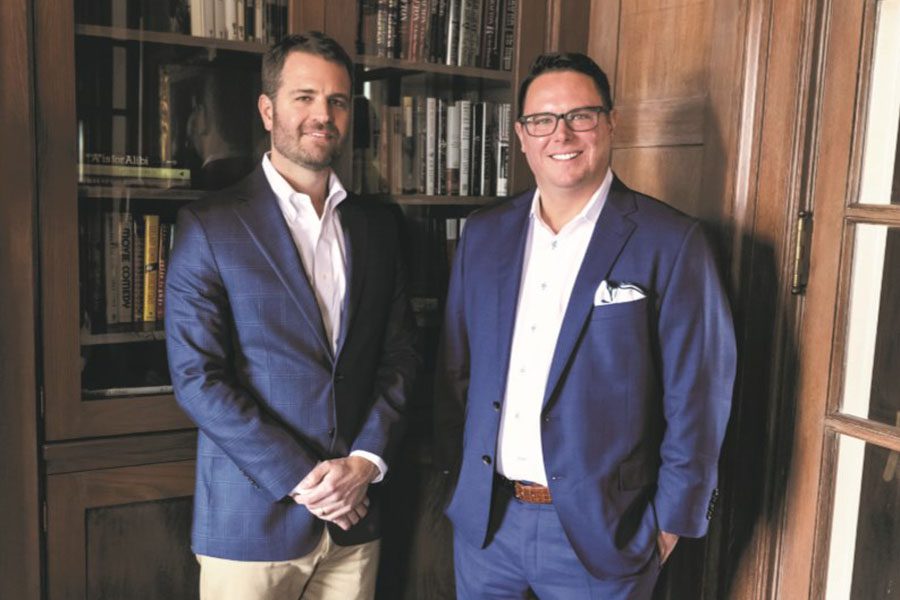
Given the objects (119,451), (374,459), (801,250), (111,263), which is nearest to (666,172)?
(801,250)

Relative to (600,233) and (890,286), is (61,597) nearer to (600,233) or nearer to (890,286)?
(600,233)

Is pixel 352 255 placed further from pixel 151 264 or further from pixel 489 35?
pixel 489 35

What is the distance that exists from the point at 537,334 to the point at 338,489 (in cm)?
52

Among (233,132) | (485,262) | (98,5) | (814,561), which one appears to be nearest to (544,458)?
(485,262)

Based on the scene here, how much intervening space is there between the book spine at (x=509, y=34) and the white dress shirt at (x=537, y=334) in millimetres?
715

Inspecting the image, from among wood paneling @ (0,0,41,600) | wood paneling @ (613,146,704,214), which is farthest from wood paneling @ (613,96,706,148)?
wood paneling @ (0,0,41,600)

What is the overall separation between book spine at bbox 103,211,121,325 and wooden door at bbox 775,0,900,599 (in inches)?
58.2

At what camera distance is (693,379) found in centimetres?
175

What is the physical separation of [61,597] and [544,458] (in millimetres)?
1090

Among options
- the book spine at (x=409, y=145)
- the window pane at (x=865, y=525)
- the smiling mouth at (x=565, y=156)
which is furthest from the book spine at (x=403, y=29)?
the window pane at (x=865, y=525)

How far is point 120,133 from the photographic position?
196 cm

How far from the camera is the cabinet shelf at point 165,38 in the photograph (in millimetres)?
1905

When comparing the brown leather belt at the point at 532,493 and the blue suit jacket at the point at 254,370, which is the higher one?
the blue suit jacket at the point at 254,370

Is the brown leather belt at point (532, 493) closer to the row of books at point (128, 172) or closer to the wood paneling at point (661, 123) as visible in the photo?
the wood paneling at point (661, 123)
